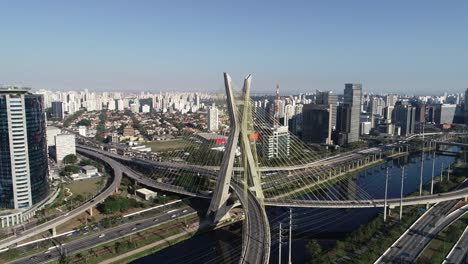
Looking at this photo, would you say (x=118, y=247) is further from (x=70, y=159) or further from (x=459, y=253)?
(x=70, y=159)

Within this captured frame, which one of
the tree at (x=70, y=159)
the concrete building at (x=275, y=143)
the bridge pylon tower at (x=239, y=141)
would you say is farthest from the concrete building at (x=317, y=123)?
the bridge pylon tower at (x=239, y=141)

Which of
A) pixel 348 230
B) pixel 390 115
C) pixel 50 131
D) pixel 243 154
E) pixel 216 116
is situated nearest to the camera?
pixel 243 154

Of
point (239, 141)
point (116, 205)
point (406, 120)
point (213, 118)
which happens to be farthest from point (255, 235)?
point (406, 120)

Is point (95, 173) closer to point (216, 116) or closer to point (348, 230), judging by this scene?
point (348, 230)

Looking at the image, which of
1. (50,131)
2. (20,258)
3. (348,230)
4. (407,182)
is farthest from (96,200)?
(407,182)

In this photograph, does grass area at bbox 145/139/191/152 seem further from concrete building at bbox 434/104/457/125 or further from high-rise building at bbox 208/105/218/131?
concrete building at bbox 434/104/457/125

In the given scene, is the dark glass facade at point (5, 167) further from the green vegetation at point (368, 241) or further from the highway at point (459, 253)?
the highway at point (459, 253)
